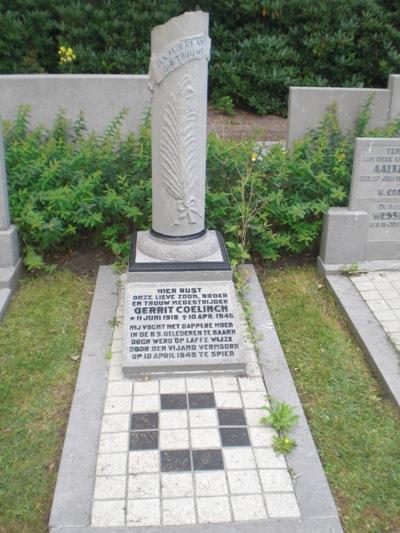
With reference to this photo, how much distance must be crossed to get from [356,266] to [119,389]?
2.47 metres

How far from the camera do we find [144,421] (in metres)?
3.46

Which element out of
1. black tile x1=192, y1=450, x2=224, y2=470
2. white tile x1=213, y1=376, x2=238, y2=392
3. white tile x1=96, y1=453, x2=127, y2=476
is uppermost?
white tile x1=213, y1=376, x2=238, y2=392

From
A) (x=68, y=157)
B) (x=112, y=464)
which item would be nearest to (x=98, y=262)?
(x=68, y=157)

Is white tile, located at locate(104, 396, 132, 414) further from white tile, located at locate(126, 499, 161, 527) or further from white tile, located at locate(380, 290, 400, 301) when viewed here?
white tile, located at locate(380, 290, 400, 301)

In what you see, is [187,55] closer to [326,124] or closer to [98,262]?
[98,262]

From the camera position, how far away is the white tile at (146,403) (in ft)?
11.7

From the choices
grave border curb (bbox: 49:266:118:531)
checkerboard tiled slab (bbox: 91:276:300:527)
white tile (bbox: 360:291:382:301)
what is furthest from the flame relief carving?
white tile (bbox: 360:291:382:301)

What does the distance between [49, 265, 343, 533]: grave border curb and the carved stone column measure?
736 millimetres

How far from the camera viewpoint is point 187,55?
3795 mm

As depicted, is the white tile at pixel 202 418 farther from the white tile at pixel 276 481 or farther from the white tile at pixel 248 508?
the white tile at pixel 248 508

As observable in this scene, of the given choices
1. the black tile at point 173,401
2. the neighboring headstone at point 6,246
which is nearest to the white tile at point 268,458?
the black tile at point 173,401

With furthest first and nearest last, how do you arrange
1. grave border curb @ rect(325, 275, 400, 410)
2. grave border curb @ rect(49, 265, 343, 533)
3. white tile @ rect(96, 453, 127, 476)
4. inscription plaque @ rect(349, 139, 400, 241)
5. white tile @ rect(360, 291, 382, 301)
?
inscription plaque @ rect(349, 139, 400, 241), white tile @ rect(360, 291, 382, 301), grave border curb @ rect(325, 275, 400, 410), white tile @ rect(96, 453, 127, 476), grave border curb @ rect(49, 265, 343, 533)

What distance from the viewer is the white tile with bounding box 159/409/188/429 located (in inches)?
134

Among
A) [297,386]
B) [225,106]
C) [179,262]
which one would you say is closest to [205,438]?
[297,386]
